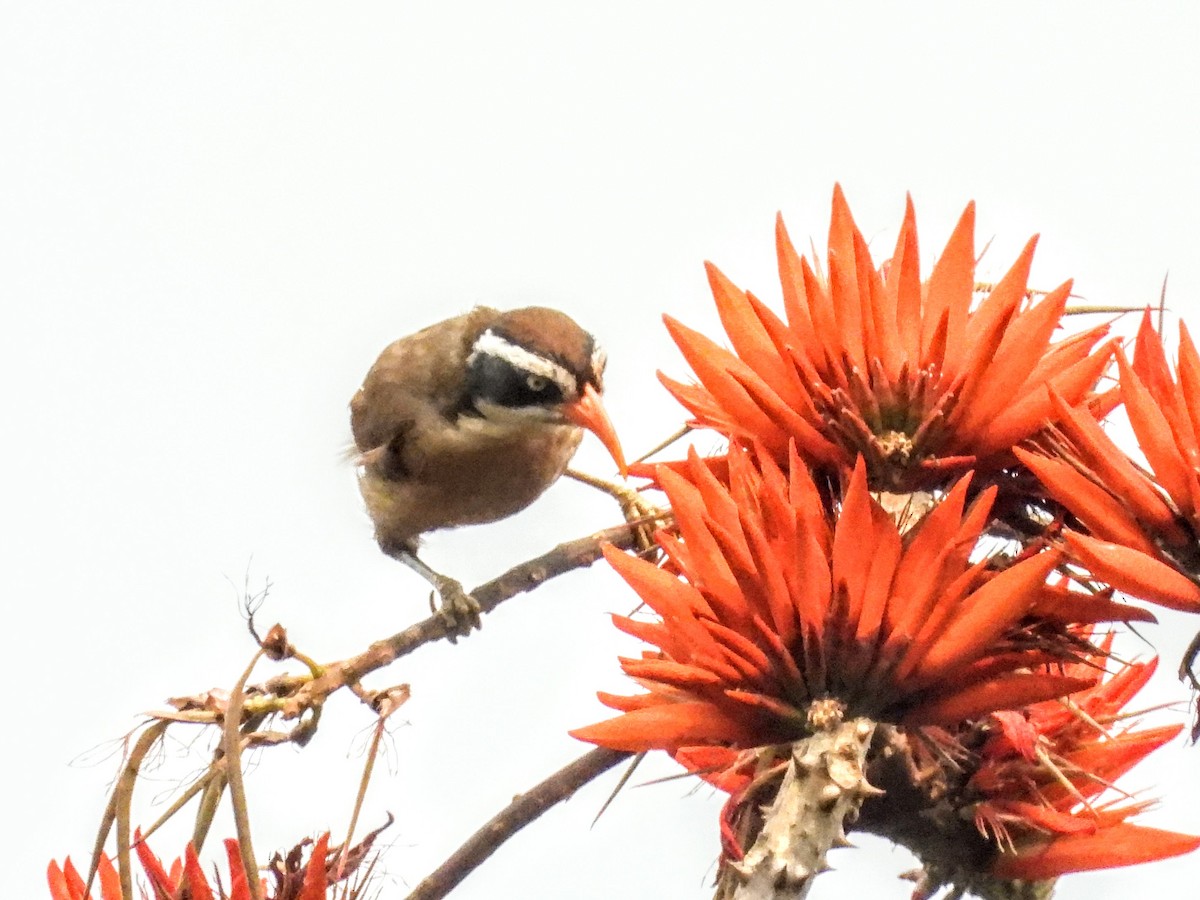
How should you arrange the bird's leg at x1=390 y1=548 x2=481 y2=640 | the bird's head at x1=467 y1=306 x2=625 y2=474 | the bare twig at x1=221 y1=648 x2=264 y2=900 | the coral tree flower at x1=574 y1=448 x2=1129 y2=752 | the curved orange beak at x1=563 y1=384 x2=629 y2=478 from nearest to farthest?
the coral tree flower at x1=574 y1=448 x2=1129 y2=752 → the bare twig at x1=221 y1=648 x2=264 y2=900 → the curved orange beak at x1=563 y1=384 x2=629 y2=478 → the bird's leg at x1=390 y1=548 x2=481 y2=640 → the bird's head at x1=467 y1=306 x2=625 y2=474

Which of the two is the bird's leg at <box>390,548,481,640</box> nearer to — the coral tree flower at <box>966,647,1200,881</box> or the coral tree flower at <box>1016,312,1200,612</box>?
the coral tree flower at <box>966,647,1200,881</box>

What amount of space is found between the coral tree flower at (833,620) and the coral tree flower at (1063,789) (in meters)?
0.06

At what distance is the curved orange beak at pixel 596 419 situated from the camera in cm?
142

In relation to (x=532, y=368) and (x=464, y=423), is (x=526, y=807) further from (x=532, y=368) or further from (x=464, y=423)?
(x=464, y=423)

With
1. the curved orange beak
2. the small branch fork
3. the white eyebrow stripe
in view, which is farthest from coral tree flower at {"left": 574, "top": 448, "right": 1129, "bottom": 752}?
the white eyebrow stripe

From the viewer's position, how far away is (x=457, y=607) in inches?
80.7

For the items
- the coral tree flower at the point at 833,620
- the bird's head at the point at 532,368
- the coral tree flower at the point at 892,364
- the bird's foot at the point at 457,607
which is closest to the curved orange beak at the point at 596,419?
the bird's head at the point at 532,368

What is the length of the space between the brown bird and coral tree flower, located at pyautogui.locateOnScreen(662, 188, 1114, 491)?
1.46 metres

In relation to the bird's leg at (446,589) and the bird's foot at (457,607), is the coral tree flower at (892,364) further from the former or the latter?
the bird's leg at (446,589)

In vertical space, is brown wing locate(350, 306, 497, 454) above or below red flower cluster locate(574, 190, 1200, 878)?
above

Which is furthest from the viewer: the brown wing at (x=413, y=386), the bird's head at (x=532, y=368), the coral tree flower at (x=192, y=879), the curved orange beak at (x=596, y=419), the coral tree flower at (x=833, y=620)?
the brown wing at (x=413, y=386)

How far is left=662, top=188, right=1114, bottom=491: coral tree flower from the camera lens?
0.87m

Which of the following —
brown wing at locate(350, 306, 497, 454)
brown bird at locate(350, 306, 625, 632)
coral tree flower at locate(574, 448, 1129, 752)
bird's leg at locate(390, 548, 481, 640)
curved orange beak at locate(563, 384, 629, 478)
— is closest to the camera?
coral tree flower at locate(574, 448, 1129, 752)

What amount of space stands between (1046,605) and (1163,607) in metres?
0.06
